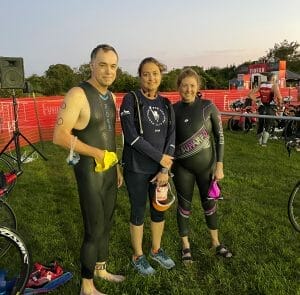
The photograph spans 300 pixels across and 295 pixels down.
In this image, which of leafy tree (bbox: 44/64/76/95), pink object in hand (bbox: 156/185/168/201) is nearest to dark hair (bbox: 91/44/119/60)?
pink object in hand (bbox: 156/185/168/201)

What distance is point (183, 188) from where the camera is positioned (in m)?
4.30

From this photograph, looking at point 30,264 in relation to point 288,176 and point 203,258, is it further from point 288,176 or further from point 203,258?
point 288,176

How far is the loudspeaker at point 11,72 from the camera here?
10.5 m

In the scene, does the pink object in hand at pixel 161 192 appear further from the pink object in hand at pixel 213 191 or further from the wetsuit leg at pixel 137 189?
the pink object in hand at pixel 213 191

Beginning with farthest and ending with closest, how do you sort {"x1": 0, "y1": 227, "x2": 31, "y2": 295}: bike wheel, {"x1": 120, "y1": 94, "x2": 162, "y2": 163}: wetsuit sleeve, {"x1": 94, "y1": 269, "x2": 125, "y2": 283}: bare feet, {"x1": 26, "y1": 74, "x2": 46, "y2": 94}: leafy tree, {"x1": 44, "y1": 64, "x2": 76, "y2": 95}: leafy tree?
{"x1": 44, "y1": 64, "x2": 76, "y2": 95}: leafy tree → {"x1": 26, "y1": 74, "x2": 46, "y2": 94}: leafy tree → {"x1": 94, "y1": 269, "x2": 125, "y2": 283}: bare feet → {"x1": 120, "y1": 94, "x2": 162, "y2": 163}: wetsuit sleeve → {"x1": 0, "y1": 227, "x2": 31, "y2": 295}: bike wheel

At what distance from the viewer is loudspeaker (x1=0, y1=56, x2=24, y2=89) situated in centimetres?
1045

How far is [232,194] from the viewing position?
23.0 feet

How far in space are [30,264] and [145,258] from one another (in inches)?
48.9

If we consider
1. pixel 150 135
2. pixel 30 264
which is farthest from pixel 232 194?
pixel 30 264

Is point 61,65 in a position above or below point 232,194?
above

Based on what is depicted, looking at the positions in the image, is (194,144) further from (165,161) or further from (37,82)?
(37,82)

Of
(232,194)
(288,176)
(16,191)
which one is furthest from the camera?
(288,176)

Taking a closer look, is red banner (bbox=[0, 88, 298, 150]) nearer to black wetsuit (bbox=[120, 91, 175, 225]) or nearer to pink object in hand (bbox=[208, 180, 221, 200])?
pink object in hand (bbox=[208, 180, 221, 200])

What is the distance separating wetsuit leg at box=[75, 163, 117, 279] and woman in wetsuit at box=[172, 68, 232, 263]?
0.89 m
